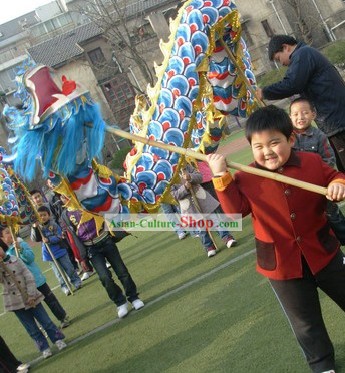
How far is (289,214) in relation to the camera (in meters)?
2.68

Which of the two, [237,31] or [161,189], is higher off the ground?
[237,31]

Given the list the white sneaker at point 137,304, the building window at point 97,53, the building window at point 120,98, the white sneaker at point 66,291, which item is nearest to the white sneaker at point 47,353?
the white sneaker at point 137,304

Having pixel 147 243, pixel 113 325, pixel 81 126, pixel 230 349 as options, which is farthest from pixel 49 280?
pixel 81 126

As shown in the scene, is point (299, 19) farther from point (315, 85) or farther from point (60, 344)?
point (60, 344)

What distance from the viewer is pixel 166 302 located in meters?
5.56

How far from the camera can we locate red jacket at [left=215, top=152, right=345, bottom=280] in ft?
8.77

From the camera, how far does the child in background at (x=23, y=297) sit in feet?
17.1

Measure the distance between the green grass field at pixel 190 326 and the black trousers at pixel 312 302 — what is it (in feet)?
1.14

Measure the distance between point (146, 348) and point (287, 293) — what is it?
220 cm

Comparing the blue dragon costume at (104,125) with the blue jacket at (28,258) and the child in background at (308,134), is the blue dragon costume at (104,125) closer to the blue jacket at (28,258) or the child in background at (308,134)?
the child in background at (308,134)

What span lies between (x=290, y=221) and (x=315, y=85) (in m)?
2.04

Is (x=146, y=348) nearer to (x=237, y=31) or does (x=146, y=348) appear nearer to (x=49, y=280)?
(x=237, y=31)

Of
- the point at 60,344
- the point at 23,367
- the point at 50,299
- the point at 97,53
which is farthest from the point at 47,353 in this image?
the point at 97,53

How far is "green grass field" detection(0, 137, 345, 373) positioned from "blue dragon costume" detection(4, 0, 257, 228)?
124cm
